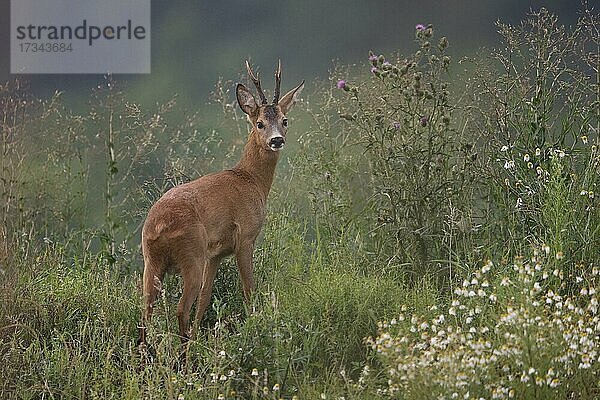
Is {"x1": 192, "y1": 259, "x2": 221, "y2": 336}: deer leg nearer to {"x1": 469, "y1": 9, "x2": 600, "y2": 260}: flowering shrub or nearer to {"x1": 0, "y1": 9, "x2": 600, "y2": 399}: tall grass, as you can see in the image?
{"x1": 0, "y1": 9, "x2": 600, "y2": 399}: tall grass

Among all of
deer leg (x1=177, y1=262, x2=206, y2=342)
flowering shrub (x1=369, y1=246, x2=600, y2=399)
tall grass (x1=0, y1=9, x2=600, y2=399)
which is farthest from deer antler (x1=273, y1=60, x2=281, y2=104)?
flowering shrub (x1=369, y1=246, x2=600, y2=399)

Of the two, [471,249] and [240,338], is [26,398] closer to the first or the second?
[240,338]

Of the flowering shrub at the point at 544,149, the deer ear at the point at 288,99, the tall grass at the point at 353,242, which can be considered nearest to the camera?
the tall grass at the point at 353,242

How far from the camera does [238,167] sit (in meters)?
6.00

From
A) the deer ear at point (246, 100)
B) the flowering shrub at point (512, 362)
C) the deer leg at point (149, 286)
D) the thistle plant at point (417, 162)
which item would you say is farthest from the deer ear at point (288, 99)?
the flowering shrub at point (512, 362)

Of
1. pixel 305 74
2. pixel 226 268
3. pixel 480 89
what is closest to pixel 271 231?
pixel 226 268

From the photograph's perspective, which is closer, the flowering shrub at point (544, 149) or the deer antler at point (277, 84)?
the flowering shrub at point (544, 149)

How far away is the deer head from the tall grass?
0.36 metres

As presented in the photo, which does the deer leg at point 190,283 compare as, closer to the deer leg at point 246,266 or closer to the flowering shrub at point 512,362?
the deer leg at point 246,266

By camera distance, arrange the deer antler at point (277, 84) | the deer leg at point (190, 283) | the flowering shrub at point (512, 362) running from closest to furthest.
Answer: the flowering shrub at point (512, 362)
the deer leg at point (190, 283)
the deer antler at point (277, 84)

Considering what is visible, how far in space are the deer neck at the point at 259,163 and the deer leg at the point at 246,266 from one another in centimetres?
46

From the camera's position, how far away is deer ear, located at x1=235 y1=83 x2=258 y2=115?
5883 mm

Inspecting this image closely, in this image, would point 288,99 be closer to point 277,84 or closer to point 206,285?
point 277,84

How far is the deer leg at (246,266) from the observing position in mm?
5574
